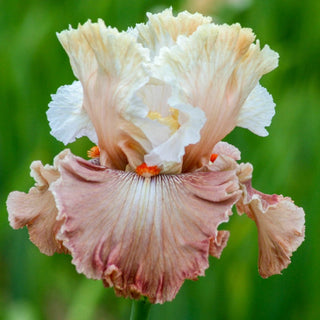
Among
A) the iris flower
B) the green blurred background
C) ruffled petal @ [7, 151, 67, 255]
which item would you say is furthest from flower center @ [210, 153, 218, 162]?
the green blurred background

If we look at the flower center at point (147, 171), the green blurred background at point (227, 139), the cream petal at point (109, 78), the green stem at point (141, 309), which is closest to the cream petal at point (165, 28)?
the cream petal at point (109, 78)

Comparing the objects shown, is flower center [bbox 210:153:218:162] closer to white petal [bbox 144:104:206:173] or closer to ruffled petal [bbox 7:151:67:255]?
white petal [bbox 144:104:206:173]

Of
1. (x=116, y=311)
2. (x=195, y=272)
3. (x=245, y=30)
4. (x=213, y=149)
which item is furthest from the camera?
(x=116, y=311)

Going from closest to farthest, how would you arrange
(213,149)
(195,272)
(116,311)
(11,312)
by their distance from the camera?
(195,272) → (213,149) → (11,312) → (116,311)

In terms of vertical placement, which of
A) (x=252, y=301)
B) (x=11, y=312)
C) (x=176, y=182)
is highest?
(x=176, y=182)

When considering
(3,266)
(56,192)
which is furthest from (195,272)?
(3,266)

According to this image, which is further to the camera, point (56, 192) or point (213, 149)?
point (213, 149)

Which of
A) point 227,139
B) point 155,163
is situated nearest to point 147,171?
point 155,163

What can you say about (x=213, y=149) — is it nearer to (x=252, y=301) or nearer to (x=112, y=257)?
(x=112, y=257)
